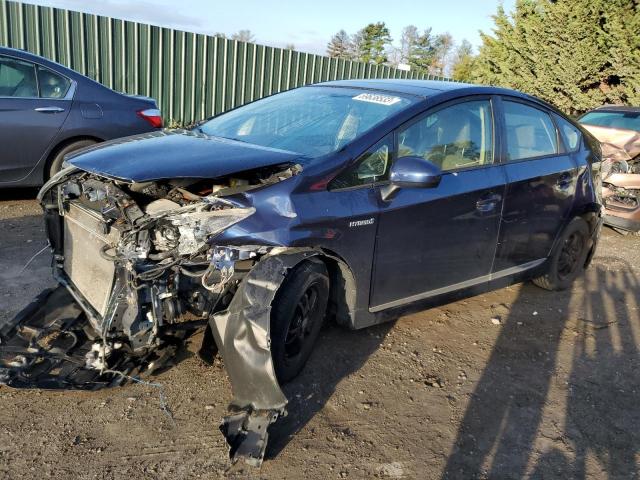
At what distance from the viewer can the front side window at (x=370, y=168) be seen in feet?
10.3

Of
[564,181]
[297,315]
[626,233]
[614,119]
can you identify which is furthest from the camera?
[614,119]

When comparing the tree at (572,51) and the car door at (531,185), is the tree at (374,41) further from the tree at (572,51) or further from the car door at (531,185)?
the car door at (531,185)

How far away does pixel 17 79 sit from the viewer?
5.75 meters

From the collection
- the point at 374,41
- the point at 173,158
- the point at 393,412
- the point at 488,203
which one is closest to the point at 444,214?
the point at 488,203

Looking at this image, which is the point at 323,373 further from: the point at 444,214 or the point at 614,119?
the point at 614,119

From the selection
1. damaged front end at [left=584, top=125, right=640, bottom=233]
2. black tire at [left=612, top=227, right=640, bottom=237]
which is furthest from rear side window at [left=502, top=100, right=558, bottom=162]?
black tire at [left=612, top=227, right=640, bottom=237]

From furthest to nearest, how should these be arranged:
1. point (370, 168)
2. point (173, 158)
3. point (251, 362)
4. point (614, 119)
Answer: point (614, 119)
point (370, 168)
point (173, 158)
point (251, 362)

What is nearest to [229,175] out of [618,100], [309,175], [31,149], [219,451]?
[309,175]

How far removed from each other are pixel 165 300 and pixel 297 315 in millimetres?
725

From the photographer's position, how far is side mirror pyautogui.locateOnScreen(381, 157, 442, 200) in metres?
3.09

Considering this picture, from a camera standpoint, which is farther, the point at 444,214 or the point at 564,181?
the point at 564,181

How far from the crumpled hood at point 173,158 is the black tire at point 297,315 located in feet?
2.09

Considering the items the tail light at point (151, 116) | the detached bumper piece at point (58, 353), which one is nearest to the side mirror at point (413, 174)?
the detached bumper piece at point (58, 353)

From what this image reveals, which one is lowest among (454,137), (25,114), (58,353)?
(58,353)
